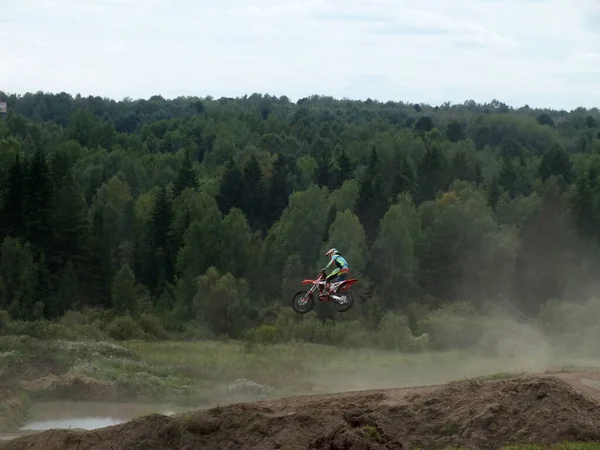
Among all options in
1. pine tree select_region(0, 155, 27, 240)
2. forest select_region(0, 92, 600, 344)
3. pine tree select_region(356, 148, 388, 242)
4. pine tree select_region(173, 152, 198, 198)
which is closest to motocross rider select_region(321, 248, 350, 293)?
forest select_region(0, 92, 600, 344)

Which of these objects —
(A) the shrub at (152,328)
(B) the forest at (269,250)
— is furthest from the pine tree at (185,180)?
(A) the shrub at (152,328)

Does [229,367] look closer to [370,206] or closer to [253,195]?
[370,206]

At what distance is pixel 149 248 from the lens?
7075 cm

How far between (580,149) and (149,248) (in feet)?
277

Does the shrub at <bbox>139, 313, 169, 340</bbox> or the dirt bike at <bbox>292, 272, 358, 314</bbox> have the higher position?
the dirt bike at <bbox>292, 272, 358, 314</bbox>

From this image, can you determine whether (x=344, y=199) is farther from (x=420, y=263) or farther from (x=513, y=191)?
(x=513, y=191)

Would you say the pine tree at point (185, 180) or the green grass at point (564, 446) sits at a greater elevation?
the pine tree at point (185, 180)

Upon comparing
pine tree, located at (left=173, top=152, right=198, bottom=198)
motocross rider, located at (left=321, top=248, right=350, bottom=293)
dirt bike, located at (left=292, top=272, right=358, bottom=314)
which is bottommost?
dirt bike, located at (left=292, top=272, right=358, bottom=314)

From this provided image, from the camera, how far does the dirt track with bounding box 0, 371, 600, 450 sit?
17.7m

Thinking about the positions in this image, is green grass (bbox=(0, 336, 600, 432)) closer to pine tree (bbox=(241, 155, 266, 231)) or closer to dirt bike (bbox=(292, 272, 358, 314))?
dirt bike (bbox=(292, 272, 358, 314))

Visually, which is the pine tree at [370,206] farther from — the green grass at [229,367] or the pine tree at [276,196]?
the green grass at [229,367]

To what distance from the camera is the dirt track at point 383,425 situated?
58.0 ft

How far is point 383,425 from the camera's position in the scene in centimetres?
1850

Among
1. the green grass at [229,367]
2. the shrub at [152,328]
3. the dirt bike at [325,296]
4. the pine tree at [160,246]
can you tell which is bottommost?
the shrub at [152,328]
